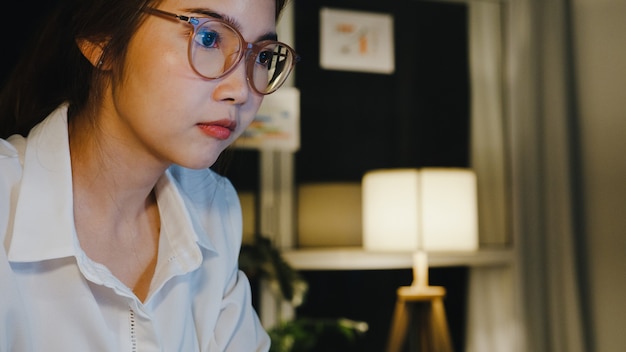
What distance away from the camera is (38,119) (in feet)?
4.19

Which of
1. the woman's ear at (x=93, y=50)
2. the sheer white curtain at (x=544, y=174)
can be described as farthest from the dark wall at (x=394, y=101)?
the woman's ear at (x=93, y=50)

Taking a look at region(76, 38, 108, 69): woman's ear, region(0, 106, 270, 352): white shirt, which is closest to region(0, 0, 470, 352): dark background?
region(0, 106, 270, 352): white shirt

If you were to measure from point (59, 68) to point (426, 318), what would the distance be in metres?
2.11

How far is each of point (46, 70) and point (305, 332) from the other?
6.25 feet

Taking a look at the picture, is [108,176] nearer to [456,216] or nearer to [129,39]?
[129,39]

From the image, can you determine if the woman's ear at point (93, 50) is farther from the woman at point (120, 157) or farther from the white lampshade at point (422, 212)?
the white lampshade at point (422, 212)

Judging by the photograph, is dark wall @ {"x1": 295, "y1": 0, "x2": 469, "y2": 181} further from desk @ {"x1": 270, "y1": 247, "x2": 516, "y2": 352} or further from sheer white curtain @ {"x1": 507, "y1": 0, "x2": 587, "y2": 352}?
desk @ {"x1": 270, "y1": 247, "x2": 516, "y2": 352}

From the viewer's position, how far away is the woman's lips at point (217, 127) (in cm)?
108

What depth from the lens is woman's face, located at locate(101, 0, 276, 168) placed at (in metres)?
1.06

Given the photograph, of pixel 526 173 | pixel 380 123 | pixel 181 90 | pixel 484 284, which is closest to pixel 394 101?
pixel 380 123

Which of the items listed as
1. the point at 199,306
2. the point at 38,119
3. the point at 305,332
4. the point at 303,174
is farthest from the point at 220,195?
the point at 303,174

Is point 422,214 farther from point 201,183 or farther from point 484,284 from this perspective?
point 201,183

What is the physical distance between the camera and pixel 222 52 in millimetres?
1088

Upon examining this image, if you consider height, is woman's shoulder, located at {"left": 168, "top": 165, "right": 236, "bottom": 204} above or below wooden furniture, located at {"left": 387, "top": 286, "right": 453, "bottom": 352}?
above
